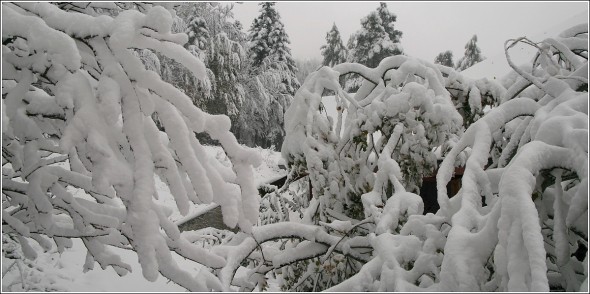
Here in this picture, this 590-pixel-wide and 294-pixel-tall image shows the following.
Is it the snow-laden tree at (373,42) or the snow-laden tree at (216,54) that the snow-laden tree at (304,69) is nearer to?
the snow-laden tree at (373,42)

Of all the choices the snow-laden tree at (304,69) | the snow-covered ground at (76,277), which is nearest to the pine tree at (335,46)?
the snow-laden tree at (304,69)

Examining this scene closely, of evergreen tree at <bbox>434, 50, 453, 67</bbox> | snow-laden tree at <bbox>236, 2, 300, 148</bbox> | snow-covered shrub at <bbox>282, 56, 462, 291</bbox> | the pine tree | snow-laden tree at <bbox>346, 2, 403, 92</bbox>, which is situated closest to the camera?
snow-covered shrub at <bbox>282, 56, 462, 291</bbox>

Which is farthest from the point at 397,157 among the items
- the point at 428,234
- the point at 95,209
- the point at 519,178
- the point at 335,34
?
the point at 335,34

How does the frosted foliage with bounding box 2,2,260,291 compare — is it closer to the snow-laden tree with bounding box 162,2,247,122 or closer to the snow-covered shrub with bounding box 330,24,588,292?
the snow-covered shrub with bounding box 330,24,588,292

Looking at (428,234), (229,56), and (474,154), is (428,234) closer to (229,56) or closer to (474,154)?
(474,154)

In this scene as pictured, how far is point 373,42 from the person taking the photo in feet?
107

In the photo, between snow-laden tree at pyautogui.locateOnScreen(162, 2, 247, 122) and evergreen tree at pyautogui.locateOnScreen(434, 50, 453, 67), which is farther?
evergreen tree at pyautogui.locateOnScreen(434, 50, 453, 67)

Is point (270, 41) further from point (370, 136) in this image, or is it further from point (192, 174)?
point (192, 174)

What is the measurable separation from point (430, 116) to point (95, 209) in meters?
2.45

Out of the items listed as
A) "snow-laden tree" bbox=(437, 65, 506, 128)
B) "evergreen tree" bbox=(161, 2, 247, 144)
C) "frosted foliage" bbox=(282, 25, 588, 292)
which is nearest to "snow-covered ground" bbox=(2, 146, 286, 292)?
"frosted foliage" bbox=(282, 25, 588, 292)

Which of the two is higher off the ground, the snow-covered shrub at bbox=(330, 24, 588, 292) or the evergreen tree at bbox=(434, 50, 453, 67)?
the evergreen tree at bbox=(434, 50, 453, 67)

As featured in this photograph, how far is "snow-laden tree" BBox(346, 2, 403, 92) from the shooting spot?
3188cm

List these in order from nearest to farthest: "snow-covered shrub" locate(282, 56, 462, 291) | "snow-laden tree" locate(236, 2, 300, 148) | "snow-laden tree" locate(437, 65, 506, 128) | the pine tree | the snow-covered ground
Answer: "snow-covered shrub" locate(282, 56, 462, 291), "snow-laden tree" locate(437, 65, 506, 128), the snow-covered ground, "snow-laden tree" locate(236, 2, 300, 148), the pine tree

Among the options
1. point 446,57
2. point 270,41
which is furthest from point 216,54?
point 446,57
